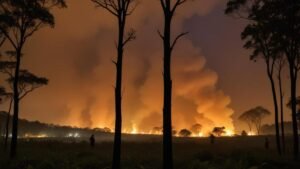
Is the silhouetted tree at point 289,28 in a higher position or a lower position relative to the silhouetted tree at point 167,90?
higher

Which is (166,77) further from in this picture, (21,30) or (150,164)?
(21,30)

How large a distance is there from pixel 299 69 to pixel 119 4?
17.9 meters

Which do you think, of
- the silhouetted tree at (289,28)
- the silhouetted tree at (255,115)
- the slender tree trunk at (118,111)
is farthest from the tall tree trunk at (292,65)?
the silhouetted tree at (255,115)

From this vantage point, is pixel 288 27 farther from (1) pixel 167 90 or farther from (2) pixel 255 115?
(2) pixel 255 115

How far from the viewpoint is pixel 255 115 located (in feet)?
400

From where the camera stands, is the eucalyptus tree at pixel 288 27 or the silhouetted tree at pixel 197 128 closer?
the eucalyptus tree at pixel 288 27

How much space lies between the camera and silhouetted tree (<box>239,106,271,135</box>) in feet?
393

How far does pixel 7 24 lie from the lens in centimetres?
2823

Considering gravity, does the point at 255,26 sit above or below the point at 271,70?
above

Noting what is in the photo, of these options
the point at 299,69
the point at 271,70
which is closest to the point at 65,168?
the point at 299,69

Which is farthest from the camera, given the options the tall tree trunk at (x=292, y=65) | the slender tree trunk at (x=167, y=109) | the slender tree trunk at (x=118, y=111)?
the tall tree trunk at (x=292, y=65)

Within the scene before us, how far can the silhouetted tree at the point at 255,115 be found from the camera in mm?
119875

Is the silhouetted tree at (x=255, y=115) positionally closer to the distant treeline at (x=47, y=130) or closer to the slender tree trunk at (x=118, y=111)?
the distant treeline at (x=47, y=130)

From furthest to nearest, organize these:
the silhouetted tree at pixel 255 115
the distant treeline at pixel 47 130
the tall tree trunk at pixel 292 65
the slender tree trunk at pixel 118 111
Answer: the distant treeline at pixel 47 130
the silhouetted tree at pixel 255 115
the tall tree trunk at pixel 292 65
the slender tree trunk at pixel 118 111
